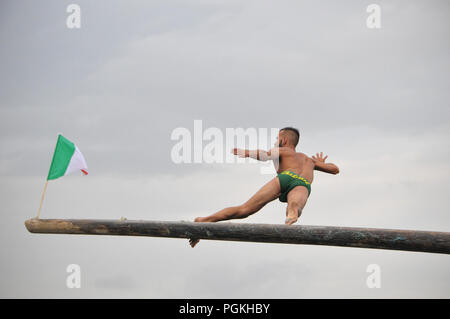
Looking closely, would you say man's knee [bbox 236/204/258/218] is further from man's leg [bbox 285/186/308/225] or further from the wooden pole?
the wooden pole

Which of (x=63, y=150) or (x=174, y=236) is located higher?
(x=63, y=150)

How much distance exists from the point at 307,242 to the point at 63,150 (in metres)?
5.07

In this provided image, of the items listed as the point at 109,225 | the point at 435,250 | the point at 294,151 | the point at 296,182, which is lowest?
the point at 435,250

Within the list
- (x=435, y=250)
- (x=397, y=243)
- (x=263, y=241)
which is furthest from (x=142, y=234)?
(x=435, y=250)

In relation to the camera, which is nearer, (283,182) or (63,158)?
(283,182)

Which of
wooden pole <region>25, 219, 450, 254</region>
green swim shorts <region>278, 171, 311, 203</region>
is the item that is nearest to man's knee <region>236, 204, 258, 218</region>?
green swim shorts <region>278, 171, 311, 203</region>

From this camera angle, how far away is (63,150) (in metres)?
9.45

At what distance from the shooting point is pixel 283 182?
29.6 feet

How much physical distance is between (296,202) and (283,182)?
0.51m

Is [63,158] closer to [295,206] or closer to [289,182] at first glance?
[289,182]

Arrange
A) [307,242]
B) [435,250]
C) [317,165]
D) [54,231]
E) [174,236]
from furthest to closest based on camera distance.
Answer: [317,165] < [54,231] < [174,236] < [307,242] < [435,250]

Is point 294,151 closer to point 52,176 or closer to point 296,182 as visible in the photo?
point 296,182

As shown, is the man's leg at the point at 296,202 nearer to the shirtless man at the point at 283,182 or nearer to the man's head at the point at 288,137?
the shirtless man at the point at 283,182

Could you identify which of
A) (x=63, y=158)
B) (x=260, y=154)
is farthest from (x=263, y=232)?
(x=63, y=158)
